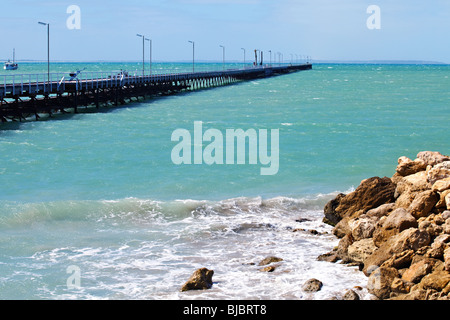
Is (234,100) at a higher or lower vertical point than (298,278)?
higher

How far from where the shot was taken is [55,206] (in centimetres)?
1838

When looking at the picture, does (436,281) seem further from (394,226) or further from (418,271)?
(394,226)

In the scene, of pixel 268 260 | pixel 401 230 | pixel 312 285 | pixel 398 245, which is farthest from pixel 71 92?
pixel 398 245

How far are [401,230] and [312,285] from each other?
2.44m

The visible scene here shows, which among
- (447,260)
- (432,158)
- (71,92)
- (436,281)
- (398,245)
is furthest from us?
(71,92)

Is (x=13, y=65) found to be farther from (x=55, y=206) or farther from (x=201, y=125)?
(x=55, y=206)

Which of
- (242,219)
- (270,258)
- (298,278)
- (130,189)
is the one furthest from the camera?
(130,189)

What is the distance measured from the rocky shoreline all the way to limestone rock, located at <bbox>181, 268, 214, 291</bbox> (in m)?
2.88

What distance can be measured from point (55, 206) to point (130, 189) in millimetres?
3159

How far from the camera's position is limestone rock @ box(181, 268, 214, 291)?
11.7 meters

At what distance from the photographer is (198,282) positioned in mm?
11664
